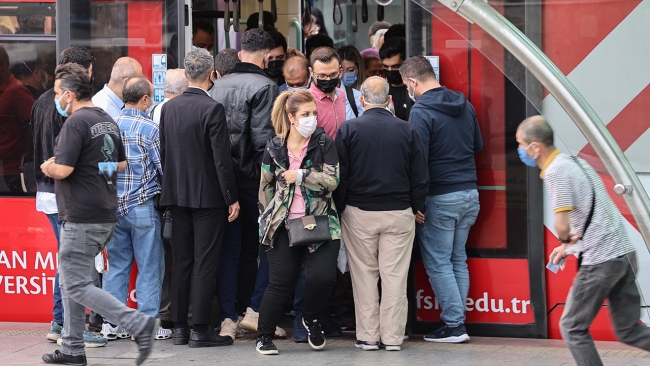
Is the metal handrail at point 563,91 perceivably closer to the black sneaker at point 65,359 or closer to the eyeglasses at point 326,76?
the eyeglasses at point 326,76

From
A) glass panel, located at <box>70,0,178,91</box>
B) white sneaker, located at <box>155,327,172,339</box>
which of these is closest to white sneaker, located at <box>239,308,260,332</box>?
Answer: white sneaker, located at <box>155,327,172,339</box>

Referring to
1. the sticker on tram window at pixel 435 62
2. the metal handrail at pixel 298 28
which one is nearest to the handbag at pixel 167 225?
the sticker on tram window at pixel 435 62

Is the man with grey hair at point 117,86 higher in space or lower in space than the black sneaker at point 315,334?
higher

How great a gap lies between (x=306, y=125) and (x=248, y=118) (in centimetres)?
59

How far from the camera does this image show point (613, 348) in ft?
18.3

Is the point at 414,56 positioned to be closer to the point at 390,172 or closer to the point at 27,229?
the point at 390,172

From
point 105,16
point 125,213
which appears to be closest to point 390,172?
point 125,213

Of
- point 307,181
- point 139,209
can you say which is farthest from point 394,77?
point 139,209

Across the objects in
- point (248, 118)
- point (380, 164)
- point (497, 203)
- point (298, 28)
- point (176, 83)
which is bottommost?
point (497, 203)

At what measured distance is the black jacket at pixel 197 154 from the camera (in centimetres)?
556

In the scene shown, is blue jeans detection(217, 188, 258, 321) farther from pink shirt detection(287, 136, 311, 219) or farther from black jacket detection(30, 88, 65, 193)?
black jacket detection(30, 88, 65, 193)

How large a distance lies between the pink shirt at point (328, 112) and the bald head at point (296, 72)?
300 millimetres

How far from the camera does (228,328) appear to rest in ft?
19.6

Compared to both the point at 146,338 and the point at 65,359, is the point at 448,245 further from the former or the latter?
the point at 65,359
